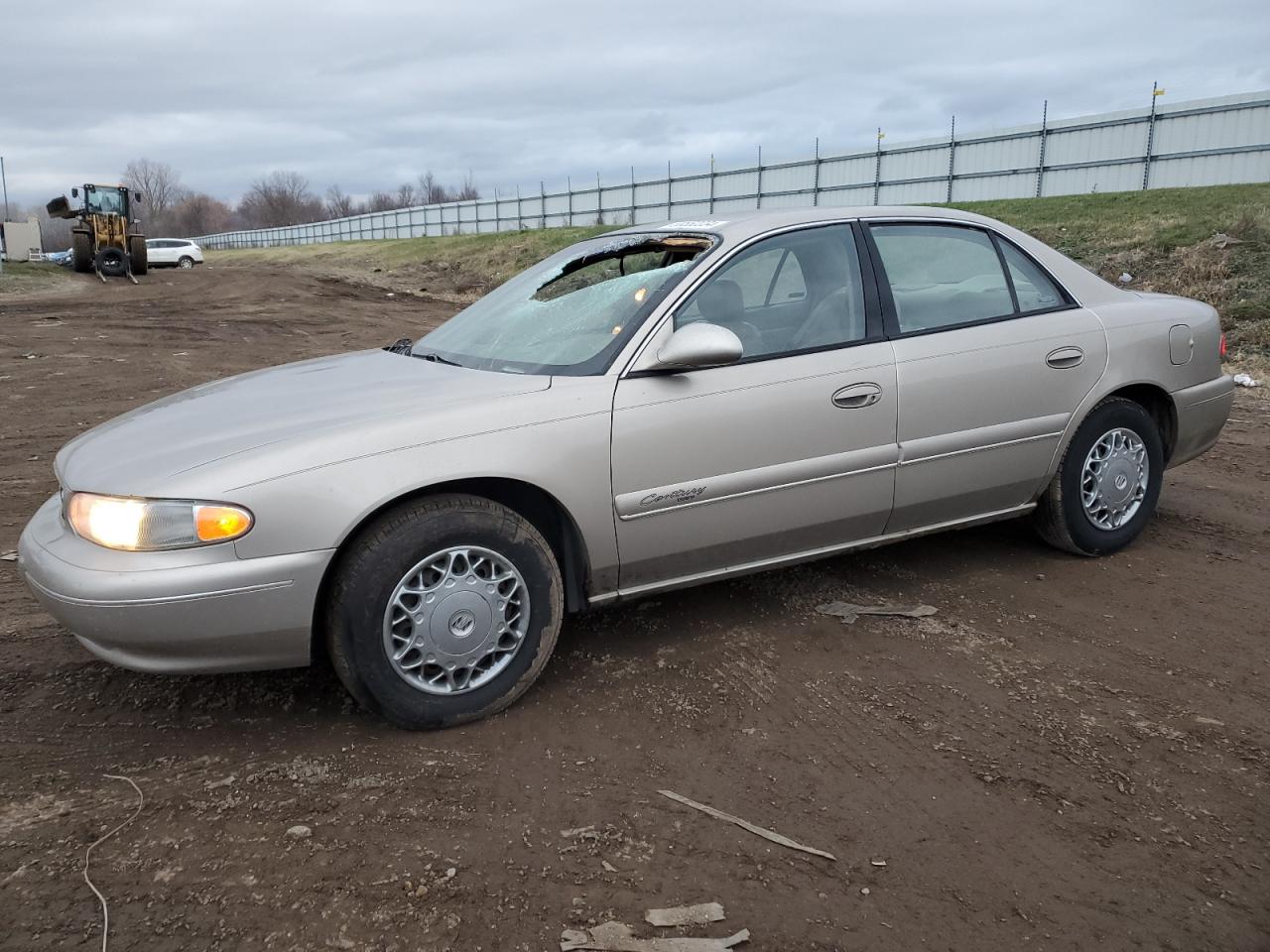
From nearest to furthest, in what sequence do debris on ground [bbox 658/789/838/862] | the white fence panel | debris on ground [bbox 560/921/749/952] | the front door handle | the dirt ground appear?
debris on ground [bbox 560/921/749/952] < the dirt ground < debris on ground [bbox 658/789/838/862] < the front door handle < the white fence panel

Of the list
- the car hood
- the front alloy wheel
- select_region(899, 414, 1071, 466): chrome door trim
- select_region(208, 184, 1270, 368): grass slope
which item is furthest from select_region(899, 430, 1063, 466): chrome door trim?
select_region(208, 184, 1270, 368): grass slope

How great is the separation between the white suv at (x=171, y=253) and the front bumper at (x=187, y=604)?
38.1m

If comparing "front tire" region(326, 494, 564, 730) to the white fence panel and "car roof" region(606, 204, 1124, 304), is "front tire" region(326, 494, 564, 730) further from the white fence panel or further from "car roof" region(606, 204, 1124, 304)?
the white fence panel

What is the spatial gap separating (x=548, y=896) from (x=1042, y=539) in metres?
3.19

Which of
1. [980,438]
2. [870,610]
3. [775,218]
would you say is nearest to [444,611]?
[870,610]

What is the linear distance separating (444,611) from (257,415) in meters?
0.93

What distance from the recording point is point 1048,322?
166 inches

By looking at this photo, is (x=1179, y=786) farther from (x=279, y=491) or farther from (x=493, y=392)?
(x=279, y=491)

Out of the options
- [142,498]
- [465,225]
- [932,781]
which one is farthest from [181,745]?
[465,225]

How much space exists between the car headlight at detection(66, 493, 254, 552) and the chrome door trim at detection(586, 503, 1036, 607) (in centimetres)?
123

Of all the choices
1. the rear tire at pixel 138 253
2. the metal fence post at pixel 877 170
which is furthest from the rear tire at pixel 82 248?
the metal fence post at pixel 877 170

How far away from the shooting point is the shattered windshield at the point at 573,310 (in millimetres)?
3490

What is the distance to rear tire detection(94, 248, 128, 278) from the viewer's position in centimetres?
2730

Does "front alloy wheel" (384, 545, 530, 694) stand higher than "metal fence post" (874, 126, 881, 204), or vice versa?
"metal fence post" (874, 126, 881, 204)
